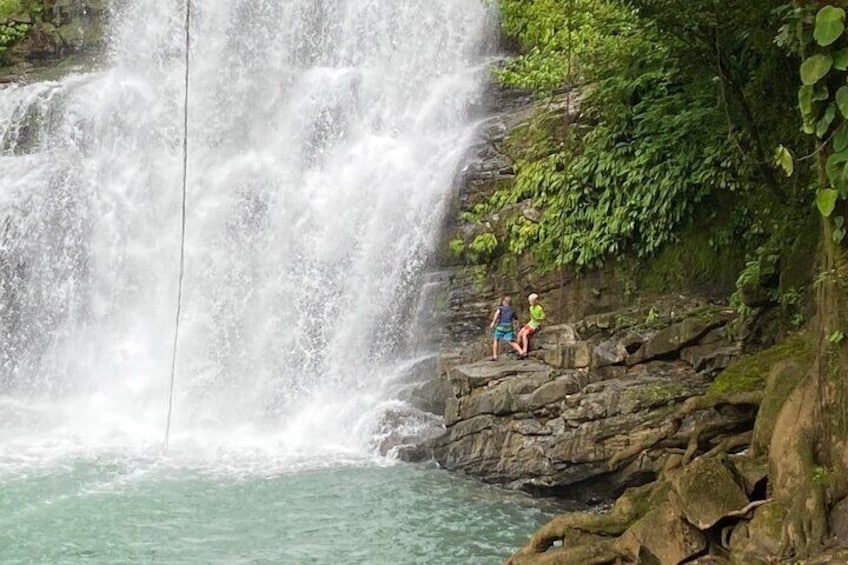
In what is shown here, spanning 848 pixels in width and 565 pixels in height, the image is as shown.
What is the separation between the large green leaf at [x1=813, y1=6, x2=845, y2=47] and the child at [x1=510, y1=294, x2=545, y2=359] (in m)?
8.17

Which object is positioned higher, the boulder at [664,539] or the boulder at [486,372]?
the boulder at [664,539]

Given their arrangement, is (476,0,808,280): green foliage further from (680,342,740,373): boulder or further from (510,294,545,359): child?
(680,342,740,373): boulder

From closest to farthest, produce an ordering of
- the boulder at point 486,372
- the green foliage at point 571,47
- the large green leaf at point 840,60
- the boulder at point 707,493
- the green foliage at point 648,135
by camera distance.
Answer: the large green leaf at point 840,60
the boulder at point 707,493
the green foliage at point 648,135
the boulder at point 486,372
the green foliage at point 571,47

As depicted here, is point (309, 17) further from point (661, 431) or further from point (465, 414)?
point (661, 431)

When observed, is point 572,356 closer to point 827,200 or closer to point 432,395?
point 432,395

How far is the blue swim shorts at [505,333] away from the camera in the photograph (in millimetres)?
13258

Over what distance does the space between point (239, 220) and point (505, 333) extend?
303 inches

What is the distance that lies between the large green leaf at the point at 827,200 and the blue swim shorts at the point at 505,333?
7944 mm

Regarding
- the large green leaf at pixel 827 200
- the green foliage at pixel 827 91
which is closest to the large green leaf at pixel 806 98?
the green foliage at pixel 827 91

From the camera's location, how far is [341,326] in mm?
15930

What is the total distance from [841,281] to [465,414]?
7.04 metres

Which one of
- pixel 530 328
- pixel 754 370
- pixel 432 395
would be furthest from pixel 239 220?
pixel 754 370

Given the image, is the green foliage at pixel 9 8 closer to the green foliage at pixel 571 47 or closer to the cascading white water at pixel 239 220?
the cascading white water at pixel 239 220

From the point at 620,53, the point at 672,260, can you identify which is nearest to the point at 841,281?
the point at 672,260
